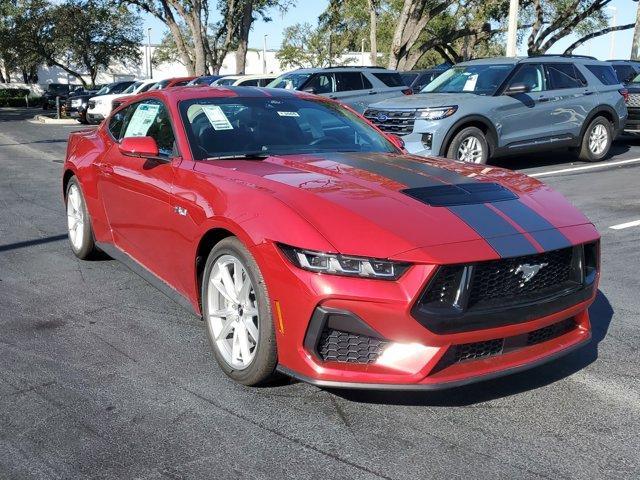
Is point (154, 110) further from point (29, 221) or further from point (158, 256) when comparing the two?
point (29, 221)

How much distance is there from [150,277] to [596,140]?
9.98 metres

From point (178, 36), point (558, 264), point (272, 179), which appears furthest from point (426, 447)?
point (178, 36)

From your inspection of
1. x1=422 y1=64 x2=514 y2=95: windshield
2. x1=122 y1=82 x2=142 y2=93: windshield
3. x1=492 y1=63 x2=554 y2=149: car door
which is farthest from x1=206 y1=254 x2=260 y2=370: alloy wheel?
x1=122 y1=82 x2=142 y2=93: windshield

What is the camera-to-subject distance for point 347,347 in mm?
3062

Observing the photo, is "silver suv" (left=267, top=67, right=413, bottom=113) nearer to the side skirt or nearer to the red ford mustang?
the side skirt

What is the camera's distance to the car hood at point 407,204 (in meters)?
3.06

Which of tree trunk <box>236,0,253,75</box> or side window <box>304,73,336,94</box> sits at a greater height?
tree trunk <box>236,0,253,75</box>

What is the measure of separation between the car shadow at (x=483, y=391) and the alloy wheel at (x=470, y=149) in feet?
22.5

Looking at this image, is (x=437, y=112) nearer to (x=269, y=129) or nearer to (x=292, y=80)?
(x=292, y=80)

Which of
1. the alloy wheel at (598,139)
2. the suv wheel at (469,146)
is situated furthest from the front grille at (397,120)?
the alloy wheel at (598,139)

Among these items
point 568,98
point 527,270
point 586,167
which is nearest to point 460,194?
point 527,270

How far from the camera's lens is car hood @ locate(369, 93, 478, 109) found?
1055cm

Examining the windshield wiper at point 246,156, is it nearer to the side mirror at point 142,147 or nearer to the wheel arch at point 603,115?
the side mirror at point 142,147

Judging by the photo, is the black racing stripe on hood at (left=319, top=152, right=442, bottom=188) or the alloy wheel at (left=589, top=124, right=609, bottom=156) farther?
the alloy wheel at (left=589, top=124, right=609, bottom=156)
